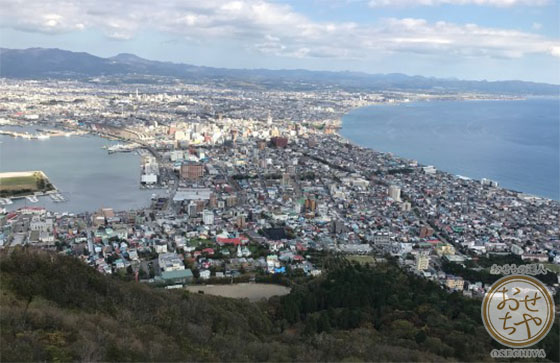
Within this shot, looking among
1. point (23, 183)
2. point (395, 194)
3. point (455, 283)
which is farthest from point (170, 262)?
point (23, 183)

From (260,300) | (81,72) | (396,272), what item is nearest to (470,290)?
(396,272)

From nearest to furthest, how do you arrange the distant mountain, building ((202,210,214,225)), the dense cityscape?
the dense cityscape
building ((202,210,214,225))
the distant mountain

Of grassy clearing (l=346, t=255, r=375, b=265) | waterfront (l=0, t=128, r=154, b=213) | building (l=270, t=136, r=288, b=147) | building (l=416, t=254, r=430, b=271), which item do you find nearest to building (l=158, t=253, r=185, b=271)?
grassy clearing (l=346, t=255, r=375, b=265)

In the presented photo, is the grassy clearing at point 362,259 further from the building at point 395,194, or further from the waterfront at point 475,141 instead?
the waterfront at point 475,141

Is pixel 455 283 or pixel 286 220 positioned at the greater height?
pixel 286 220

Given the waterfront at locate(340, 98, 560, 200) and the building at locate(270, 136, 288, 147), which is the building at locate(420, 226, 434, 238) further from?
the building at locate(270, 136, 288, 147)

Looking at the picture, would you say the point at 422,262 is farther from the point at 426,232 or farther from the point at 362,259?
the point at 426,232
